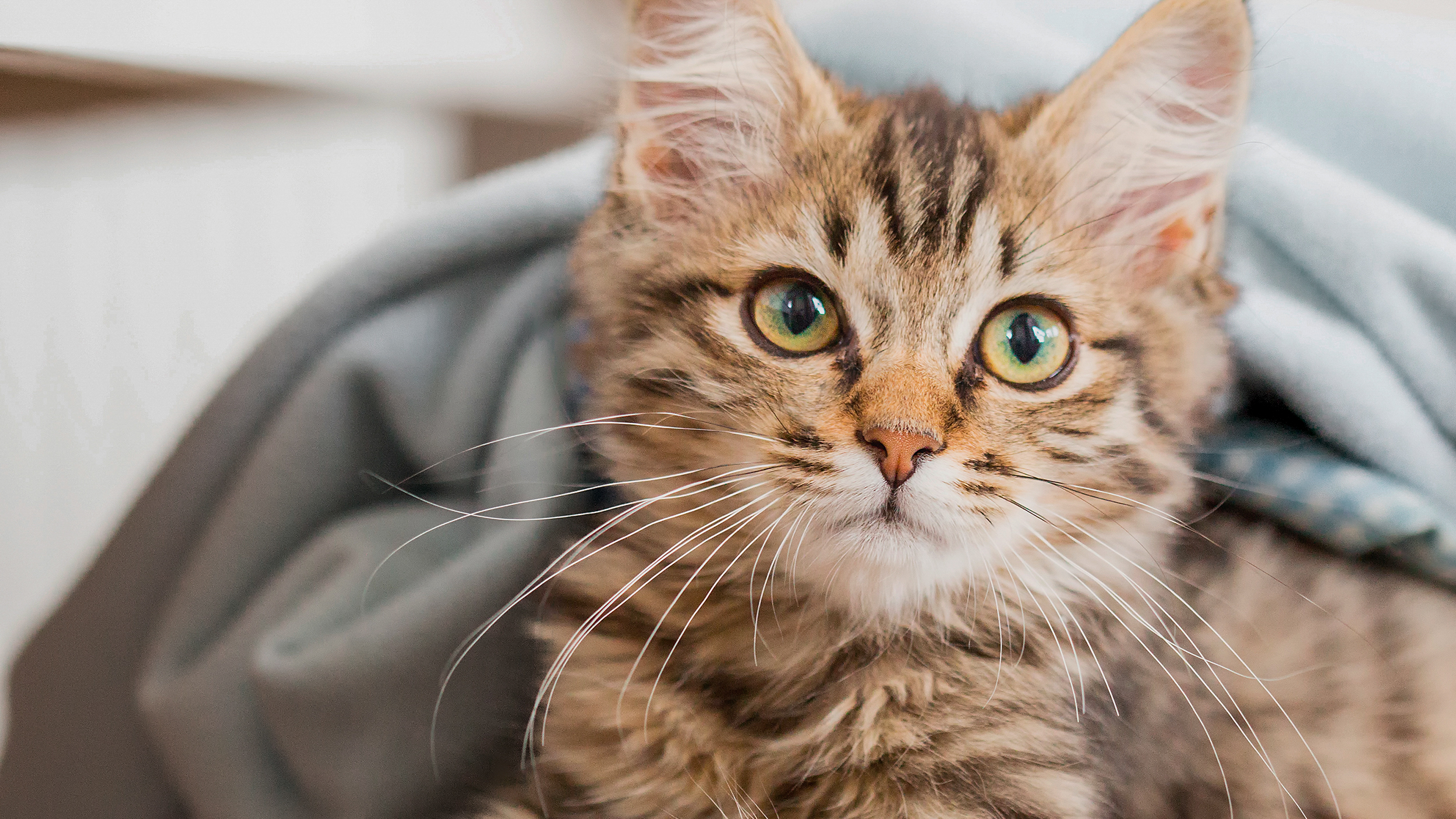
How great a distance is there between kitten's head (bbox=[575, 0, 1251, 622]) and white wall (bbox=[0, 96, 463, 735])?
0.69 metres

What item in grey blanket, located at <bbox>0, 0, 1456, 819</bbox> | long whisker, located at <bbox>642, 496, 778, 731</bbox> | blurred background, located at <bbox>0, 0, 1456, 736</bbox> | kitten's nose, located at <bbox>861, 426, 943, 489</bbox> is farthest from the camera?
blurred background, located at <bbox>0, 0, 1456, 736</bbox>

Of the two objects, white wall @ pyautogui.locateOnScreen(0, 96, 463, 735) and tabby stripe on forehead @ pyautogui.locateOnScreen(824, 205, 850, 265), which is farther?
white wall @ pyautogui.locateOnScreen(0, 96, 463, 735)

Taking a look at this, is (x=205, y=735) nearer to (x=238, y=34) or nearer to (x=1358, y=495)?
(x=238, y=34)

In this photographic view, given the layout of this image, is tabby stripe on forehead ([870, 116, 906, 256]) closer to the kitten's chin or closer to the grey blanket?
the kitten's chin

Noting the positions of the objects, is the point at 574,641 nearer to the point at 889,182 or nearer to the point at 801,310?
the point at 801,310

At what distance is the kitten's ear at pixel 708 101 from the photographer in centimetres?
77

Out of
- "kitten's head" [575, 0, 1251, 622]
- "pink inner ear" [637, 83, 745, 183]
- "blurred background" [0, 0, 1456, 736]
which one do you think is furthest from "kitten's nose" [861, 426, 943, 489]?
"blurred background" [0, 0, 1456, 736]

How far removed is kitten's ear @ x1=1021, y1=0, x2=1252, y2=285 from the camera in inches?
29.1

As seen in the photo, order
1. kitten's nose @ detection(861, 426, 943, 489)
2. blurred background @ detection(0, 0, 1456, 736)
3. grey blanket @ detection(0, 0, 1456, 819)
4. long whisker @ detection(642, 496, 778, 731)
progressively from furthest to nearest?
1. blurred background @ detection(0, 0, 1456, 736)
2. grey blanket @ detection(0, 0, 1456, 819)
3. long whisker @ detection(642, 496, 778, 731)
4. kitten's nose @ detection(861, 426, 943, 489)

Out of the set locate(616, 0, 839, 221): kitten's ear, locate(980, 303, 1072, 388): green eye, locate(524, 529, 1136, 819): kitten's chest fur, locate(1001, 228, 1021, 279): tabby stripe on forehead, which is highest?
locate(616, 0, 839, 221): kitten's ear

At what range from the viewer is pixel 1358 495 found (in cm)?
87

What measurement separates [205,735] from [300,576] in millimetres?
168

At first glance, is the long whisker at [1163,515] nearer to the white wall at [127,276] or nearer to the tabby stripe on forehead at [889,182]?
the tabby stripe on forehead at [889,182]

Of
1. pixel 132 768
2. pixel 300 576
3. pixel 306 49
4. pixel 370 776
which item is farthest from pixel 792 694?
pixel 306 49
